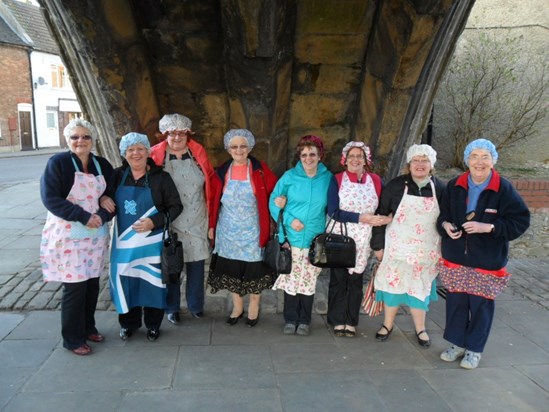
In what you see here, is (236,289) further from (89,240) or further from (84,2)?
(84,2)

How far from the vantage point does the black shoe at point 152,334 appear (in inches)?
144

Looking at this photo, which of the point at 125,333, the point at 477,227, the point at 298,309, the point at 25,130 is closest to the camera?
the point at 477,227

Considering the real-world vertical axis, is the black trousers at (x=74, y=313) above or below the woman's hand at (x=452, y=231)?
below

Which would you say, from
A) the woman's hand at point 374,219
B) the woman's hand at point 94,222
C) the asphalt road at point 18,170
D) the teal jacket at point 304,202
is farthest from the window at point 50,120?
the woman's hand at point 374,219

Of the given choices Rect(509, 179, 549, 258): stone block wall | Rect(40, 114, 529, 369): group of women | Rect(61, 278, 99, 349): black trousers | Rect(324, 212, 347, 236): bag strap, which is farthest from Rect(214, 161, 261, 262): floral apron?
Rect(509, 179, 549, 258): stone block wall

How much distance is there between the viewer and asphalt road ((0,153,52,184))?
1433 cm

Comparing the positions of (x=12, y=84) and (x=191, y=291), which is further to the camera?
(x=12, y=84)

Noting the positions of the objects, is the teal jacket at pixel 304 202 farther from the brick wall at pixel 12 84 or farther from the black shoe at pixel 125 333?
the brick wall at pixel 12 84

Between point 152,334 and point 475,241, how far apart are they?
258cm

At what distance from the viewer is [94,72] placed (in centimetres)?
372

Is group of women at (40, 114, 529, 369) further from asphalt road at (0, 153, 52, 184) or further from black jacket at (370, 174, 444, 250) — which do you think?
asphalt road at (0, 153, 52, 184)

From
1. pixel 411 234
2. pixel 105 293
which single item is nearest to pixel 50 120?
pixel 105 293

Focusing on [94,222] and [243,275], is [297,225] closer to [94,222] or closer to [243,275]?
[243,275]

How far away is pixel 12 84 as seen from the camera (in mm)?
25703
